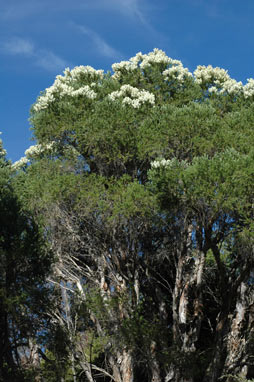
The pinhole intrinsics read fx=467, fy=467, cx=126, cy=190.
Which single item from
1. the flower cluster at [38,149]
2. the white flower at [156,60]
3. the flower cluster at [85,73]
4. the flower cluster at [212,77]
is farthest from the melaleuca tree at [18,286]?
the flower cluster at [212,77]

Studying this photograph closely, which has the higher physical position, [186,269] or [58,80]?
[58,80]

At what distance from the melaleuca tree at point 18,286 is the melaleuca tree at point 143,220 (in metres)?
1.02

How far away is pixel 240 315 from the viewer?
1828cm

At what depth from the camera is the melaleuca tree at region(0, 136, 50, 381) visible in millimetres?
14242

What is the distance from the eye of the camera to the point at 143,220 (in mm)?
16672

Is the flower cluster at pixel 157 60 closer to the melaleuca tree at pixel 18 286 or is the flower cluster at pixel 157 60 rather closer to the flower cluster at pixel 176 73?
the flower cluster at pixel 176 73

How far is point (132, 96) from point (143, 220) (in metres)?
6.43

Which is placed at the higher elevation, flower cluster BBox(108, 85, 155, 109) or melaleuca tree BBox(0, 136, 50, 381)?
flower cluster BBox(108, 85, 155, 109)

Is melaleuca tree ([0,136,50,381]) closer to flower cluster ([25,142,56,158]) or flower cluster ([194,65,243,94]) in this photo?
flower cluster ([25,142,56,158])

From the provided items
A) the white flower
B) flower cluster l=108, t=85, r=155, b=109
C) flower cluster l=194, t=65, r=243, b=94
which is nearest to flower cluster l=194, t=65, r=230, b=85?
flower cluster l=194, t=65, r=243, b=94

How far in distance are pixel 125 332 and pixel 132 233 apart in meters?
3.70

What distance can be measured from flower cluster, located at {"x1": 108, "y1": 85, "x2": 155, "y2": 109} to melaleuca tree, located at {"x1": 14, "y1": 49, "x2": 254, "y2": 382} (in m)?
0.05

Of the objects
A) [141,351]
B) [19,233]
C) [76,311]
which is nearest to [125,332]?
[141,351]

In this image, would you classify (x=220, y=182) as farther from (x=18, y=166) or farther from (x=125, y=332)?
(x=18, y=166)
